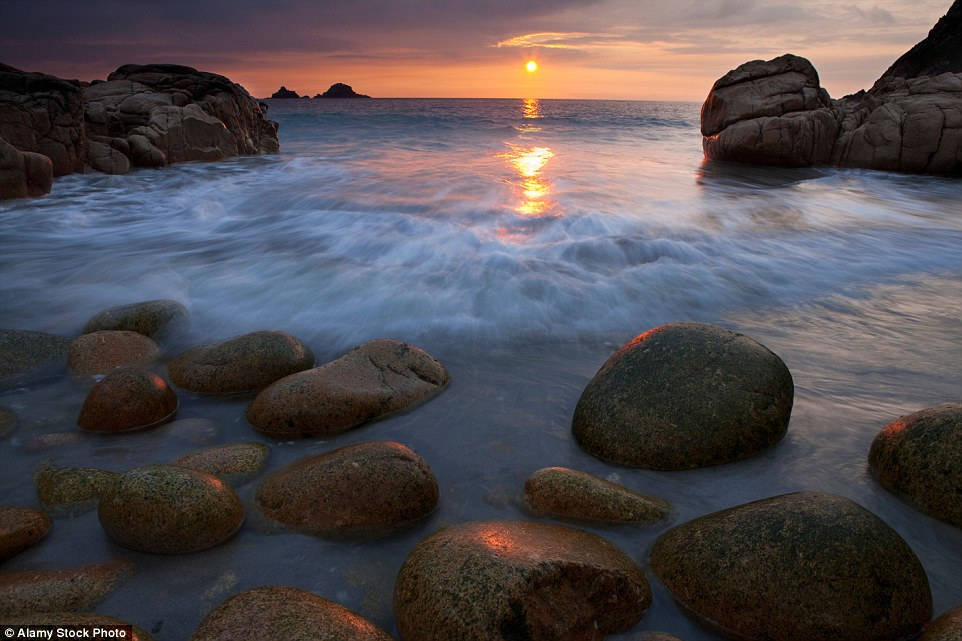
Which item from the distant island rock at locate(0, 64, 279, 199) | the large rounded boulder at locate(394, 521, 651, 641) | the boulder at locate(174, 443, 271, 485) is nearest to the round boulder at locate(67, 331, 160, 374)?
the boulder at locate(174, 443, 271, 485)

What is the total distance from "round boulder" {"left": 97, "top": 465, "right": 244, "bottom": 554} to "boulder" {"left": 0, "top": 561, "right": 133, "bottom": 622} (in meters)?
0.13

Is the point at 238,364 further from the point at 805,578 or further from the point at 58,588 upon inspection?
the point at 805,578

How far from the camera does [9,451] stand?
3.09 metres

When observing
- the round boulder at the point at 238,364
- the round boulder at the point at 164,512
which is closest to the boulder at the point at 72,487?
the round boulder at the point at 164,512

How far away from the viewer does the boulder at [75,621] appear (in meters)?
1.74

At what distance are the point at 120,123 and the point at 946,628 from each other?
17.4 m

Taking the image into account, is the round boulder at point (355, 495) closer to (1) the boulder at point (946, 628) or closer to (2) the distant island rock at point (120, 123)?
(1) the boulder at point (946, 628)

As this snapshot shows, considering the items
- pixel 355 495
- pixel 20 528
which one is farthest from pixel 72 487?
pixel 355 495

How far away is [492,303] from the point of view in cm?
554

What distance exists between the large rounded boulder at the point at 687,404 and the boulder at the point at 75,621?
6.85 feet

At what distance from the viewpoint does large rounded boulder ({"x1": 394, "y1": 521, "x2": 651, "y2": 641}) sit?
1829 mm

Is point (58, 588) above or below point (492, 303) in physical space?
below

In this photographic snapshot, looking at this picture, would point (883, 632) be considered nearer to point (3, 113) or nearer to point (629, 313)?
point (629, 313)

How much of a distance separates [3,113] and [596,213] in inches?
411
